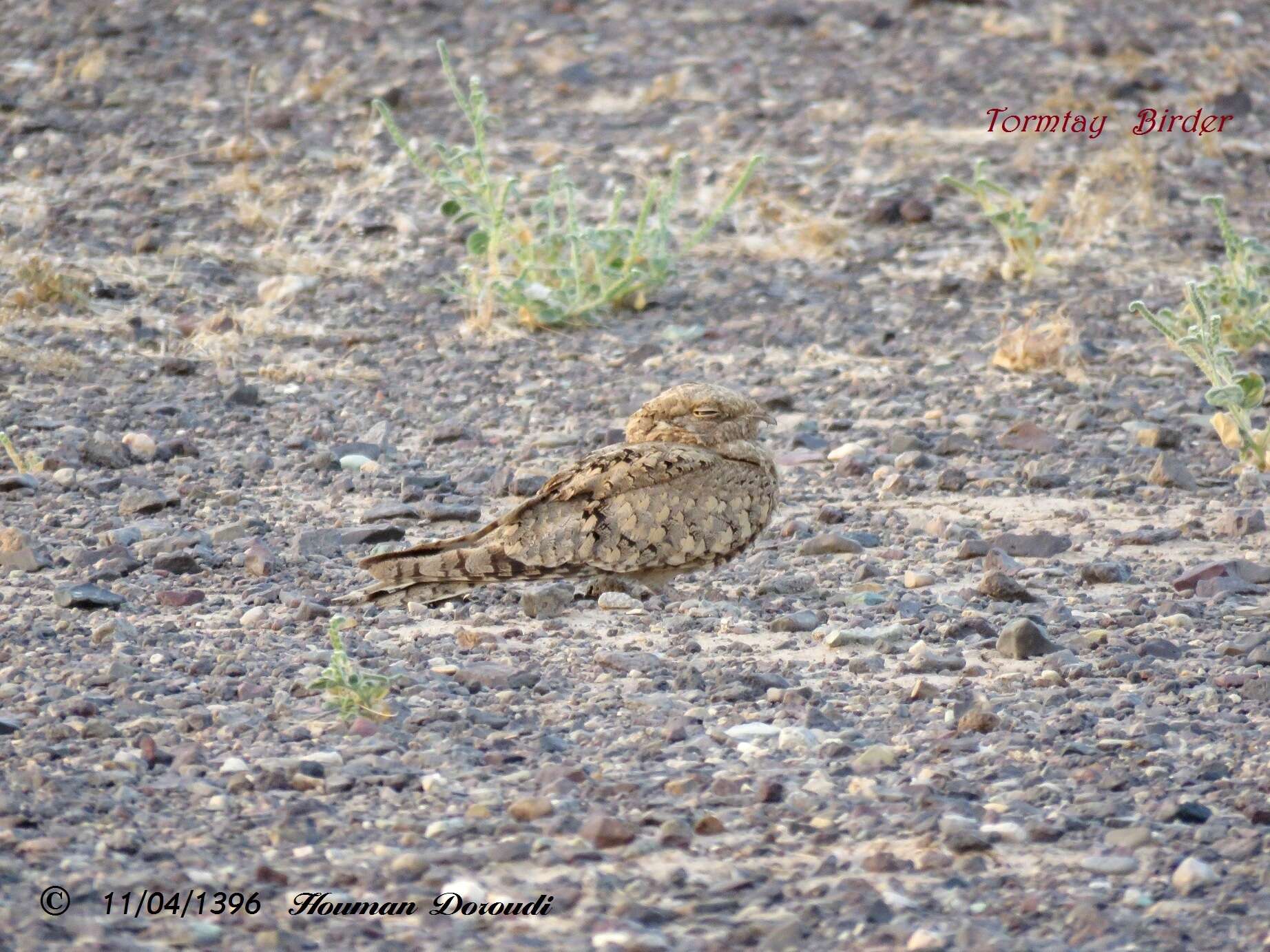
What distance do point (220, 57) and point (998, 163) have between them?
15.7 feet

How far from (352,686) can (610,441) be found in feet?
8.96

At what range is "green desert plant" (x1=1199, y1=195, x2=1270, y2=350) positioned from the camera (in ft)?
23.0

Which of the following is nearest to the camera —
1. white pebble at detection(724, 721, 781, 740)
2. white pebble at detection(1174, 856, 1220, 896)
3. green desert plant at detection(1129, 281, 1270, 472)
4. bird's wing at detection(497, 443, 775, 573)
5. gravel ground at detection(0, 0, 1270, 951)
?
white pebble at detection(1174, 856, 1220, 896)

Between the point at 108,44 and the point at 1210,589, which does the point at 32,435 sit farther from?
the point at 108,44

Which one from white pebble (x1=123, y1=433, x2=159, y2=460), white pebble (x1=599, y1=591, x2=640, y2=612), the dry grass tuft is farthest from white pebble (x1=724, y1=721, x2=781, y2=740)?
the dry grass tuft

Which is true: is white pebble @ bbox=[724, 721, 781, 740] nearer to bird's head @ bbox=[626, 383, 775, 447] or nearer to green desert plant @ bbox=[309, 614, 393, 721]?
green desert plant @ bbox=[309, 614, 393, 721]

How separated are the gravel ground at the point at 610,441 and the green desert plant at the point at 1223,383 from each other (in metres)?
0.13

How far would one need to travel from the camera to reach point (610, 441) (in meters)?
6.61

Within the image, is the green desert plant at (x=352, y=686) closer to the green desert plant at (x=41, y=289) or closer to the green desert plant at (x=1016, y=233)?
the green desert plant at (x=41, y=289)

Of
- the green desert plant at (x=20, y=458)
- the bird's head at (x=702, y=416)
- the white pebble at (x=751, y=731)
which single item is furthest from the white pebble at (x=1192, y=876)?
the green desert plant at (x=20, y=458)

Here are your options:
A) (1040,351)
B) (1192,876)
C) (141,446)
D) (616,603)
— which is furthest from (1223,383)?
(141,446)

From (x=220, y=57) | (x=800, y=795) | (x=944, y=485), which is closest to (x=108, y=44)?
(x=220, y=57)

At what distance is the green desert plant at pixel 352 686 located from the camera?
4.00 m

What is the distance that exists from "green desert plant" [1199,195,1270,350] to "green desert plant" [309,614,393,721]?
422 centimetres
